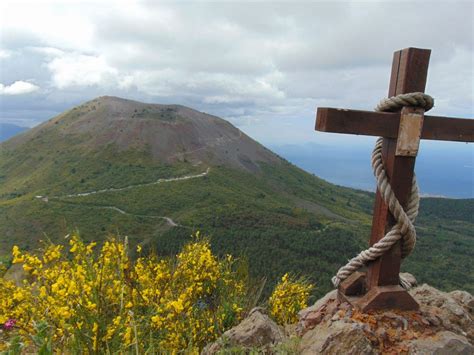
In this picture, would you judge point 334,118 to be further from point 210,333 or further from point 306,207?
point 306,207

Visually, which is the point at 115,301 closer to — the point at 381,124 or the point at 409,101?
the point at 381,124

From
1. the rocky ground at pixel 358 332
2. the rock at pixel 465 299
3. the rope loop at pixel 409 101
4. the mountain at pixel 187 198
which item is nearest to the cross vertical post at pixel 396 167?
the rope loop at pixel 409 101

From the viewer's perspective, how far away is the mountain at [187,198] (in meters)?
63.0

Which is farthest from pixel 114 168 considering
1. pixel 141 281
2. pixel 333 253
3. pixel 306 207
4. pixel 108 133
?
pixel 141 281

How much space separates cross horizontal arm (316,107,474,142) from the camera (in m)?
4.27

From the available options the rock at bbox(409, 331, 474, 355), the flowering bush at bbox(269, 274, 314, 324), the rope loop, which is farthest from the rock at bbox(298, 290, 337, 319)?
the rope loop

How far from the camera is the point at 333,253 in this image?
64062mm

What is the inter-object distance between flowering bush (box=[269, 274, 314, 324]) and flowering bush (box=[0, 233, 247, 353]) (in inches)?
25.7

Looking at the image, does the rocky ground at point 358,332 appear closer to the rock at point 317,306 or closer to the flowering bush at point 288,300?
the rock at point 317,306

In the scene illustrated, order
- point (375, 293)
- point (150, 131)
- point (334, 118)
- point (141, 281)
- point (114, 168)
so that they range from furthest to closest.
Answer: point (150, 131) → point (114, 168) → point (141, 281) → point (375, 293) → point (334, 118)

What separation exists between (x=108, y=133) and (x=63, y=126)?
17450 mm

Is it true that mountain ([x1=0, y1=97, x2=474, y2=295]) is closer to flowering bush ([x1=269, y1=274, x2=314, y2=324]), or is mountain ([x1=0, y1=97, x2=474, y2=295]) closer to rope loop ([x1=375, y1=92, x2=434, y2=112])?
flowering bush ([x1=269, y1=274, x2=314, y2=324])

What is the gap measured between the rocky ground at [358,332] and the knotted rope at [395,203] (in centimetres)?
74

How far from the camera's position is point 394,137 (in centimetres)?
455
